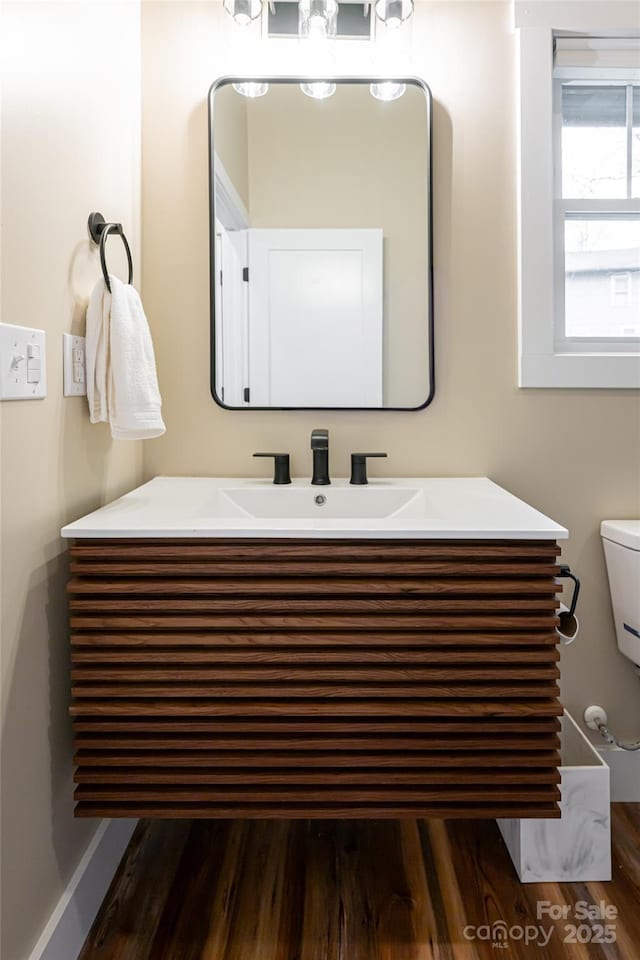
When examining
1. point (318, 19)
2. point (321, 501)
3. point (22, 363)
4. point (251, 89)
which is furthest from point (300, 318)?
point (22, 363)

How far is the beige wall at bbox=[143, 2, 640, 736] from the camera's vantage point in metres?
1.78

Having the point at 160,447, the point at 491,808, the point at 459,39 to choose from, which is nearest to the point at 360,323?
the point at 160,447

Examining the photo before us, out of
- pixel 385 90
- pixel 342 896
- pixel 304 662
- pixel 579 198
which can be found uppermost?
pixel 385 90

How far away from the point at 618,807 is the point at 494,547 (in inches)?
40.5

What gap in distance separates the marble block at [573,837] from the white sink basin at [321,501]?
70cm

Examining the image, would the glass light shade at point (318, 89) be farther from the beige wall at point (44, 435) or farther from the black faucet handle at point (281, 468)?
the black faucet handle at point (281, 468)

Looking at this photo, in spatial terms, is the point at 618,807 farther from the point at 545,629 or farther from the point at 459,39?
the point at 459,39

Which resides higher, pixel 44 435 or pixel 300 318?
pixel 300 318

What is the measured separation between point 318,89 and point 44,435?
1177 millimetres

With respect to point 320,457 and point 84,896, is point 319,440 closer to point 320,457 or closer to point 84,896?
point 320,457

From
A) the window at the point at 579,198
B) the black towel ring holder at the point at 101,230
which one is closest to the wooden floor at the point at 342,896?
the window at the point at 579,198

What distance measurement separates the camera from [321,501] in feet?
5.48

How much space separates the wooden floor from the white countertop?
776 millimetres

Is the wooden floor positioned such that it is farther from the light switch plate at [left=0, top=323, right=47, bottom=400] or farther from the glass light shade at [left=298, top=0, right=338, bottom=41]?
the glass light shade at [left=298, top=0, right=338, bottom=41]
